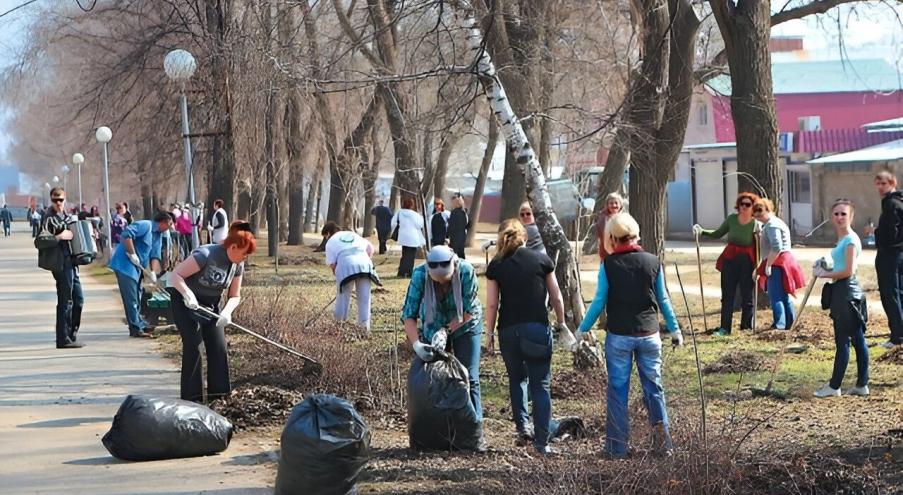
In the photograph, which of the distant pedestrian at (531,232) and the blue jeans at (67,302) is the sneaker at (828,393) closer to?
the distant pedestrian at (531,232)

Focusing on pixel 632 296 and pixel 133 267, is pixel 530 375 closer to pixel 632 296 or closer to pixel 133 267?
pixel 632 296

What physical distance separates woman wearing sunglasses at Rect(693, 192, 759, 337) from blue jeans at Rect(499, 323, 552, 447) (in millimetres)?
6584

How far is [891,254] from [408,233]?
1326cm

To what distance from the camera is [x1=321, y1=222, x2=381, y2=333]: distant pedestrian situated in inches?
584

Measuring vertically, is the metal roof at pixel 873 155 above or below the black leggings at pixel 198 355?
above

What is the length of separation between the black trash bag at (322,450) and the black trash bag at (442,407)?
1.09 meters

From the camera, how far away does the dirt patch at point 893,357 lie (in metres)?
12.2

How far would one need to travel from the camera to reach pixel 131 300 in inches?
649

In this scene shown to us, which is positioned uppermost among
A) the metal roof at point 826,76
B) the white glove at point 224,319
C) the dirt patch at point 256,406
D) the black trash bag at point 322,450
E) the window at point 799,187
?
the metal roof at point 826,76

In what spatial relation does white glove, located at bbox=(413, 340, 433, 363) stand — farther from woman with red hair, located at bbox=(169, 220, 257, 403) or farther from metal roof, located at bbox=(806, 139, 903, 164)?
metal roof, located at bbox=(806, 139, 903, 164)

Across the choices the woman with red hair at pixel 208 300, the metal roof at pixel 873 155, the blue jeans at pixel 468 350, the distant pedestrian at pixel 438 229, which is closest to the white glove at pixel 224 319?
the woman with red hair at pixel 208 300

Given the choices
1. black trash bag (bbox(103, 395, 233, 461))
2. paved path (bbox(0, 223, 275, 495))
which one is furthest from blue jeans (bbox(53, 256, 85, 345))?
black trash bag (bbox(103, 395, 233, 461))

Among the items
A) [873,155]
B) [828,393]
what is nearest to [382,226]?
[873,155]

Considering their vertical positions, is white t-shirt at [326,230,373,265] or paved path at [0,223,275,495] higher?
white t-shirt at [326,230,373,265]
